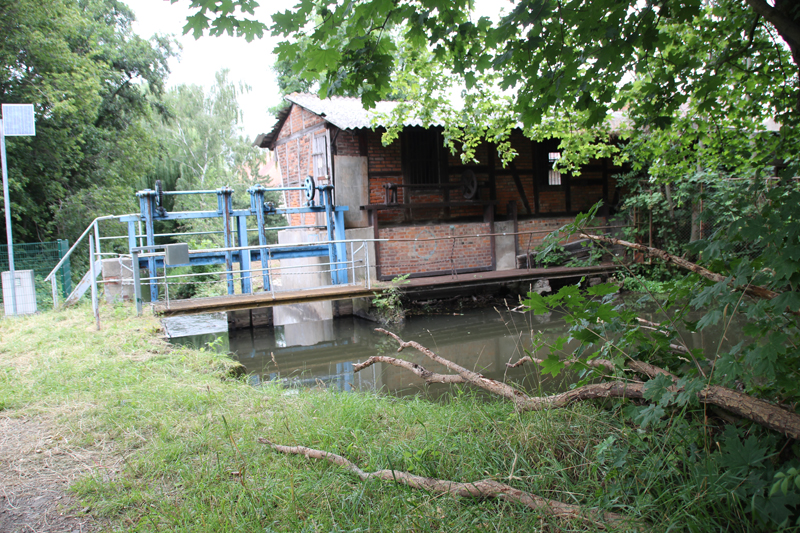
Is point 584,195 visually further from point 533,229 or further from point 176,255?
point 176,255

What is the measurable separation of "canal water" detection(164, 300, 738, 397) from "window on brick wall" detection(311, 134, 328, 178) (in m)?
3.31

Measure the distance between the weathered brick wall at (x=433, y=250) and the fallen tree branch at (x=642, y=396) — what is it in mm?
7379

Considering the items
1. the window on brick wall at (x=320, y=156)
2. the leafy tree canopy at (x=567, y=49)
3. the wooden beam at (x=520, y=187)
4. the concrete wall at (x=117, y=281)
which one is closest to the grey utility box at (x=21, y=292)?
the concrete wall at (x=117, y=281)

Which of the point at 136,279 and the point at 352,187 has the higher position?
the point at 352,187

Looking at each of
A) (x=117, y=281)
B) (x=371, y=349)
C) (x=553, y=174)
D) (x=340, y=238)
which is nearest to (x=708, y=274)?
(x=371, y=349)

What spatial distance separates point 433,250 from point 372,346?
3704 mm

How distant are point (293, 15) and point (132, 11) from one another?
17.1 metres

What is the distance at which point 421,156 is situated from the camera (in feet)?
37.1

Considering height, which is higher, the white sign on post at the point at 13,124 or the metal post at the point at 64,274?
the white sign on post at the point at 13,124

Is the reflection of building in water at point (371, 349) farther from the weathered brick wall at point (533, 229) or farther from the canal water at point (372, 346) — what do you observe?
the weathered brick wall at point (533, 229)

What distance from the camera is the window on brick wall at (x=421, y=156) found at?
1114cm

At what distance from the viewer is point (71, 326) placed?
6.88 m

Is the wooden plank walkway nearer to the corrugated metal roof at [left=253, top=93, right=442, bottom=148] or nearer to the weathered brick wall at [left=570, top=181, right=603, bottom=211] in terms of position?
the weathered brick wall at [left=570, top=181, right=603, bottom=211]

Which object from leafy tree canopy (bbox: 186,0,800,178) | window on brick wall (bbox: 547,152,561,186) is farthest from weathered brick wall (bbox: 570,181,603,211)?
leafy tree canopy (bbox: 186,0,800,178)
